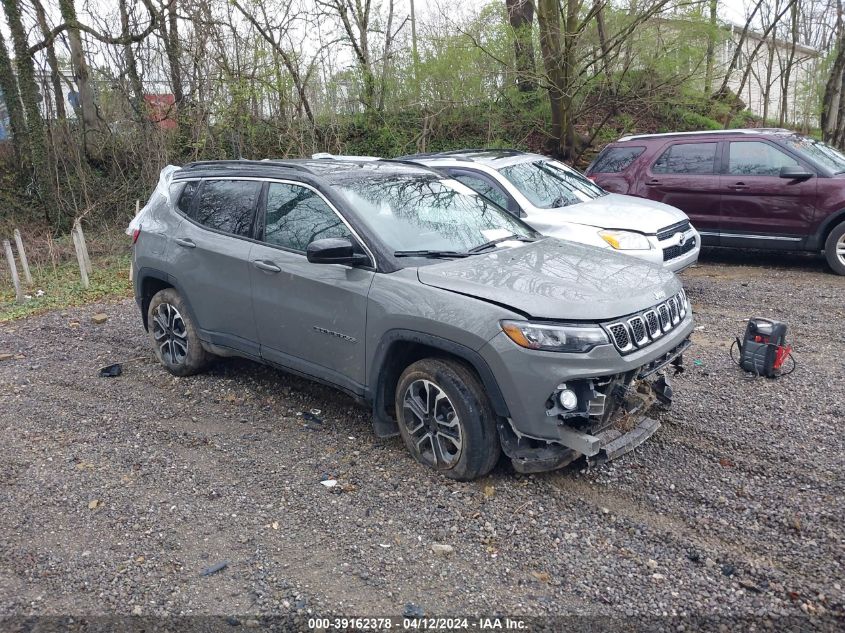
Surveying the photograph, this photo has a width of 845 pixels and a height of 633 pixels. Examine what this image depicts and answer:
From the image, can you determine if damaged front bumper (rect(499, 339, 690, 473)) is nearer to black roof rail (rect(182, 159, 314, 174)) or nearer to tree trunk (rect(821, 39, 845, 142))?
black roof rail (rect(182, 159, 314, 174))

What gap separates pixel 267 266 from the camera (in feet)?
15.8

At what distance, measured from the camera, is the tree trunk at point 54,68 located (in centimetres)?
1423

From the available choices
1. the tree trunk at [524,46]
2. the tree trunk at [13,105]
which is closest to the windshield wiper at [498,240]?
the tree trunk at [524,46]

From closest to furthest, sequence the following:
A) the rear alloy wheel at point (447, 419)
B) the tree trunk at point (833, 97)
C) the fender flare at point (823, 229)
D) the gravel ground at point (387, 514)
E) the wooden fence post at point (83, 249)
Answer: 1. the gravel ground at point (387, 514)
2. the rear alloy wheel at point (447, 419)
3. the fender flare at point (823, 229)
4. the wooden fence post at point (83, 249)
5. the tree trunk at point (833, 97)

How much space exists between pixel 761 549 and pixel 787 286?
5.82 metres

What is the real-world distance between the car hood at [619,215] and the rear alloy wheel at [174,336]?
3.74 metres

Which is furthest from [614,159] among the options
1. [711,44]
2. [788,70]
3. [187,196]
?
[788,70]

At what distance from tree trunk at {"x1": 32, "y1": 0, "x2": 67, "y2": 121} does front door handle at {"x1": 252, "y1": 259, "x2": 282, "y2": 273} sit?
40.4 feet

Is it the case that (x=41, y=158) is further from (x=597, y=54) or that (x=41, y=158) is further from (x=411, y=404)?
(x=411, y=404)

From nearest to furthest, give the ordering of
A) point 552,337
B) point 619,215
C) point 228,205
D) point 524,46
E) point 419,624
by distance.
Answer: point 419,624 < point 552,337 < point 228,205 < point 619,215 < point 524,46

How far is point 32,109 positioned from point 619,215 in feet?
40.7

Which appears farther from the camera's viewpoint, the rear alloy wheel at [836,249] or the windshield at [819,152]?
the windshield at [819,152]

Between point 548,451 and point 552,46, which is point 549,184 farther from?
point 552,46

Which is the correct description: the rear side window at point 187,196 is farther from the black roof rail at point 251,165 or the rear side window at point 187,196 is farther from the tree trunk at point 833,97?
the tree trunk at point 833,97
